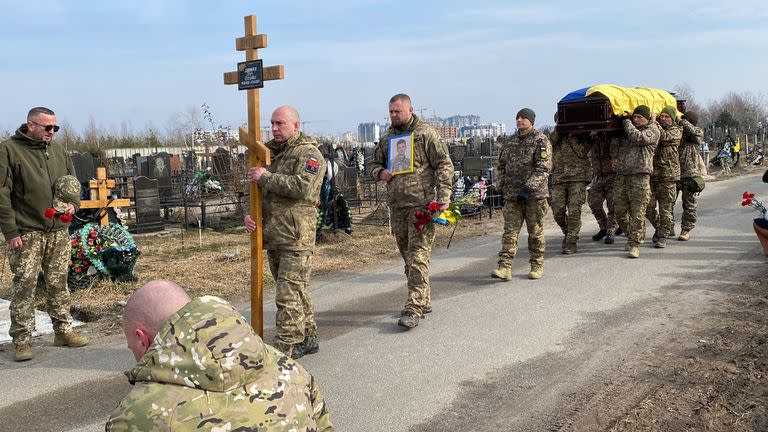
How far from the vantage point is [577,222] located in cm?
986

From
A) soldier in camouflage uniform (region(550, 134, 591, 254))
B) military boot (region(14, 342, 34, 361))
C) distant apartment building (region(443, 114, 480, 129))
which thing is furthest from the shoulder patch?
distant apartment building (region(443, 114, 480, 129))

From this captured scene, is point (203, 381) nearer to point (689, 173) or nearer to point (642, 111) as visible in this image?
point (642, 111)

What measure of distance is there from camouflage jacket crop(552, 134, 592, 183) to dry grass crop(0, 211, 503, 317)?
2348mm

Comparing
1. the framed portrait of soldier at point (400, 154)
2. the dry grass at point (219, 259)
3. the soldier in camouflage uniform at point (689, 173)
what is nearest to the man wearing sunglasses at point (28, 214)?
the dry grass at point (219, 259)

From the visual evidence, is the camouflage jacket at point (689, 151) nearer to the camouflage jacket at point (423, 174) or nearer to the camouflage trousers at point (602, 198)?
the camouflage trousers at point (602, 198)

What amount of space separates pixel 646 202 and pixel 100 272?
6.92 meters

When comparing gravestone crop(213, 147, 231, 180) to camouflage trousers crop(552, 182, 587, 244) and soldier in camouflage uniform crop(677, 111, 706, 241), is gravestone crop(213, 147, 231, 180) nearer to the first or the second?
camouflage trousers crop(552, 182, 587, 244)

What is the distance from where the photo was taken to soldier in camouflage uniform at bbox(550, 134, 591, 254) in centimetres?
977

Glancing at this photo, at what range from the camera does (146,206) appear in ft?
47.3

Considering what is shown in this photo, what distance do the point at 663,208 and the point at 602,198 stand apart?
0.93 m

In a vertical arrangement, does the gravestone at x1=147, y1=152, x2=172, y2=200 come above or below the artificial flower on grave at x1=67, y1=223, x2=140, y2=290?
above

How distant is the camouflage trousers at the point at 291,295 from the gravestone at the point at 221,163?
11.1 meters

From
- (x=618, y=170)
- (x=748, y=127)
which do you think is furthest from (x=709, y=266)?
(x=748, y=127)

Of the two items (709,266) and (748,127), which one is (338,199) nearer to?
(709,266)
